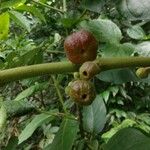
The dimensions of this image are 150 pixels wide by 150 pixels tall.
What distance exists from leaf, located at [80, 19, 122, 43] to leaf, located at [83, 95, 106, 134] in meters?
0.21

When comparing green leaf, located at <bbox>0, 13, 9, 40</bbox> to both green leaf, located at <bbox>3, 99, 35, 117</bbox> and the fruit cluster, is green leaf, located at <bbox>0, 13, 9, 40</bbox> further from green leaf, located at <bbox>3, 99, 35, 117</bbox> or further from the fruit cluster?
the fruit cluster

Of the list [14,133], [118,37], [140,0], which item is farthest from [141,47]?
[14,133]

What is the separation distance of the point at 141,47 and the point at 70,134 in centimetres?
18

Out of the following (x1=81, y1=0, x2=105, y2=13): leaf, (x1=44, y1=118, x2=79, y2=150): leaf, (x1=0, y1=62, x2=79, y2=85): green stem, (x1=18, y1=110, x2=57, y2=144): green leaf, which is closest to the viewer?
(x1=0, y1=62, x2=79, y2=85): green stem

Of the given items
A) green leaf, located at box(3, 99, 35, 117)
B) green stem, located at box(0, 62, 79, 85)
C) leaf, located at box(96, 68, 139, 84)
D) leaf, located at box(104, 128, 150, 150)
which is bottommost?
leaf, located at box(104, 128, 150, 150)

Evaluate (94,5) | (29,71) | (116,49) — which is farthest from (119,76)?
(29,71)

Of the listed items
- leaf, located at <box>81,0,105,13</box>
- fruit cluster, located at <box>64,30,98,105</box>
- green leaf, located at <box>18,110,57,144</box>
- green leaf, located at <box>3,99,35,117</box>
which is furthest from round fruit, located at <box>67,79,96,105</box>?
green leaf, located at <box>18,110,57,144</box>

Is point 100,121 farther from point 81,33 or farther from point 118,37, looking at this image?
point 81,33

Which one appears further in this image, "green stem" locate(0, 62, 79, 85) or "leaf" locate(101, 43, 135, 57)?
"leaf" locate(101, 43, 135, 57)

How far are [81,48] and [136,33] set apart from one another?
283 millimetres

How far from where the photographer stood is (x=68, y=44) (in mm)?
459

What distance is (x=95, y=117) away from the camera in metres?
0.80

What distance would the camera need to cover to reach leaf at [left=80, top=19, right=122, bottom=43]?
24.2 inches

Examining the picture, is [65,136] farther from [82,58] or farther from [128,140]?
[82,58]
